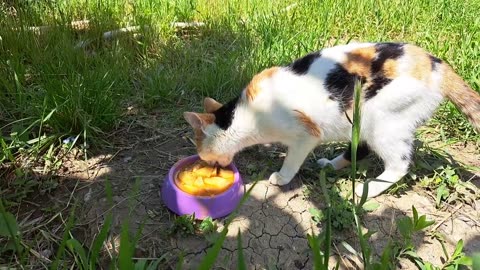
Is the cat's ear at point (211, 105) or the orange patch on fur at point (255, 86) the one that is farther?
the cat's ear at point (211, 105)

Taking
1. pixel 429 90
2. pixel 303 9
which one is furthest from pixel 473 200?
pixel 303 9

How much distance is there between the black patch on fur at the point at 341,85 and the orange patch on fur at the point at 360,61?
0.03 metres

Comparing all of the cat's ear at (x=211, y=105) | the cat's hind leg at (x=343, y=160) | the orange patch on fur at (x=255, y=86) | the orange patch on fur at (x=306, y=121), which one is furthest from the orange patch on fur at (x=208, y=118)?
the cat's hind leg at (x=343, y=160)

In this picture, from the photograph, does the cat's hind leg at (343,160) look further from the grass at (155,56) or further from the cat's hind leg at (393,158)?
the grass at (155,56)

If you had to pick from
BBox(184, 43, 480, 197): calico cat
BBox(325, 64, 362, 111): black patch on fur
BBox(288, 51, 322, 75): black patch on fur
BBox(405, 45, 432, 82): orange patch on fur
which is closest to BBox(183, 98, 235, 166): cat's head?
BBox(184, 43, 480, 197): calico cat

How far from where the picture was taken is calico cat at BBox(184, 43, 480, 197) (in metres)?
2.54

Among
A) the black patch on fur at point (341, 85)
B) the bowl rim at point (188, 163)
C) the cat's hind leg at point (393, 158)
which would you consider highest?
the black patch on fur at point (341, 85)

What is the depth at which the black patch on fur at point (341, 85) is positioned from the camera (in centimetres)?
257

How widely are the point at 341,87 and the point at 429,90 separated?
48 cm

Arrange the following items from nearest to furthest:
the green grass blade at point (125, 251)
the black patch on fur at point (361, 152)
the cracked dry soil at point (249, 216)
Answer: the green grass blade at point (125, 251) < the cracked dry soil at point (249, 216) < the black patch on fur at point (361, 152)

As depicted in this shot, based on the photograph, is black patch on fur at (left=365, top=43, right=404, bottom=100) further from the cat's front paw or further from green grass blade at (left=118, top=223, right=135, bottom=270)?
green grass blade at (left=118, top=223, right=135, bottom=270)

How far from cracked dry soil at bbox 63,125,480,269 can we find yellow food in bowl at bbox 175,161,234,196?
0.55ft

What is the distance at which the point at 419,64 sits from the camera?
2559 mm

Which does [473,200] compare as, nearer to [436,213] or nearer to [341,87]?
[436,213]
